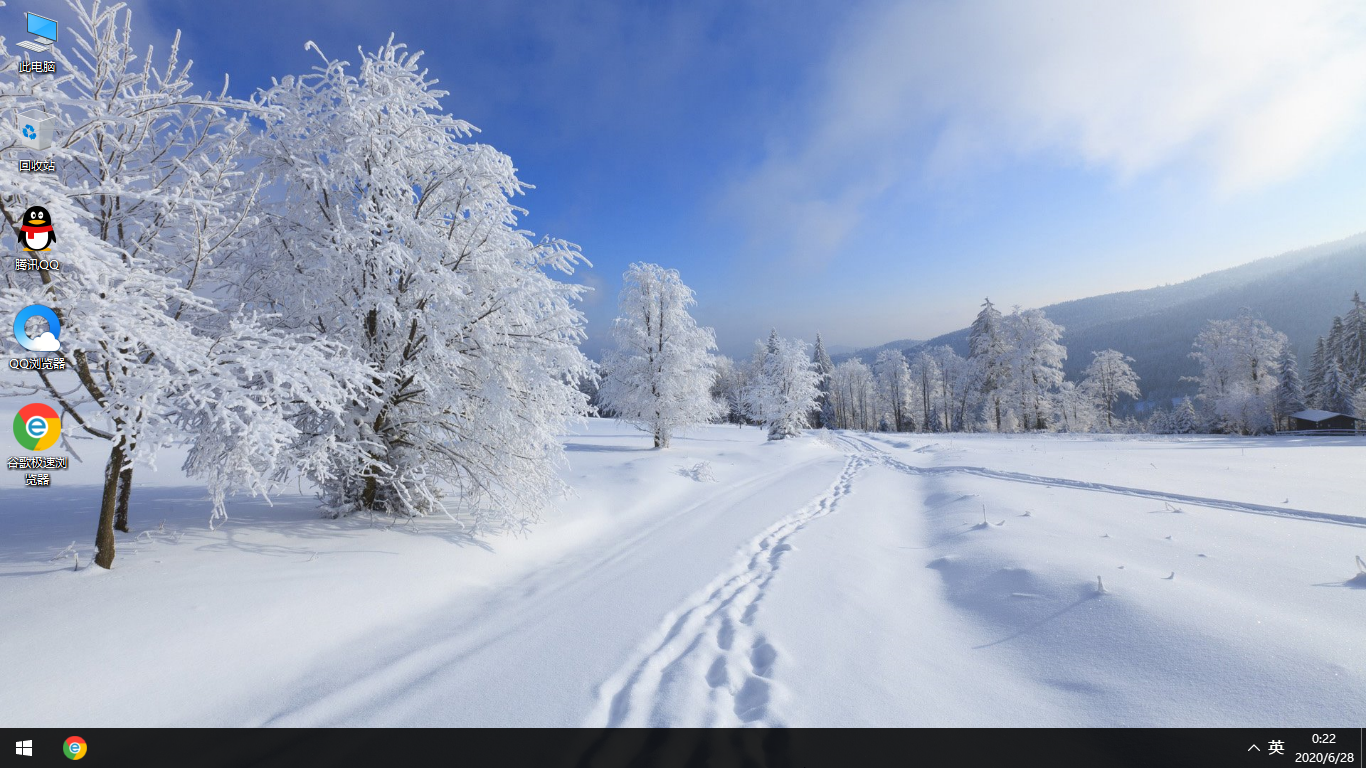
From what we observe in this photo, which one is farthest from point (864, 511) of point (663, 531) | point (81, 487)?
point (81, 487)

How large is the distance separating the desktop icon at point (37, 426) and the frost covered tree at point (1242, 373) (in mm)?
53594

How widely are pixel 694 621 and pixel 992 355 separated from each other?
4353cm

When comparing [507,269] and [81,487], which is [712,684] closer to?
[507,269]

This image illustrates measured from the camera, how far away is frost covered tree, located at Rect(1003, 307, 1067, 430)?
36.4 m

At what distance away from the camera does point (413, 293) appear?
7.02 meters

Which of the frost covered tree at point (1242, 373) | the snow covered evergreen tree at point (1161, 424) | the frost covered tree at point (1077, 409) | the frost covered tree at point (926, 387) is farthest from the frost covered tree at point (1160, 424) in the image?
the frost covered tree at point (926, 387)

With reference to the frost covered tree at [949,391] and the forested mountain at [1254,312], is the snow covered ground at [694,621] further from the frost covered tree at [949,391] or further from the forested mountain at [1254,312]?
the forested mountain at [1254,312]

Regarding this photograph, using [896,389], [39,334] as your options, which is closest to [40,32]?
[39,334]

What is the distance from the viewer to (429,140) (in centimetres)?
771

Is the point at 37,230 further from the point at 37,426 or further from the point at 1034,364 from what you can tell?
the point at 1034,364

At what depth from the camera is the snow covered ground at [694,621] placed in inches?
124
